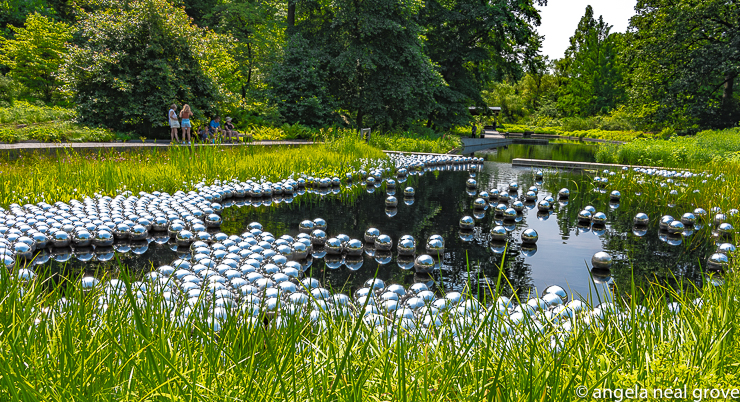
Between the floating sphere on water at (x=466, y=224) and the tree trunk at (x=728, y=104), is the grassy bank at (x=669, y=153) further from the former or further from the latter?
the tree trunk at (x=728, y=104)

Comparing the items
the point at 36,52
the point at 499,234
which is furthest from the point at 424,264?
the point at 36,52

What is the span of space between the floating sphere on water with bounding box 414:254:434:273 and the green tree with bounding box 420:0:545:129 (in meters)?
20.4

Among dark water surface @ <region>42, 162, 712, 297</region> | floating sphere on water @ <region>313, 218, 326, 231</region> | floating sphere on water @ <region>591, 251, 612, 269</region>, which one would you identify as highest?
floating sphere on water @ <region>313, 218, 326, 231</region>

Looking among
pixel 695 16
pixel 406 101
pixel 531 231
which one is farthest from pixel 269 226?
pixel 695 16

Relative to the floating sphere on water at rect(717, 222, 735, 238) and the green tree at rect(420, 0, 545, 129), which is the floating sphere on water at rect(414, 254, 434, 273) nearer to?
the floating sphere on water at rect(717, 222, 735, 238)

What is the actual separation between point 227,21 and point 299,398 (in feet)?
101

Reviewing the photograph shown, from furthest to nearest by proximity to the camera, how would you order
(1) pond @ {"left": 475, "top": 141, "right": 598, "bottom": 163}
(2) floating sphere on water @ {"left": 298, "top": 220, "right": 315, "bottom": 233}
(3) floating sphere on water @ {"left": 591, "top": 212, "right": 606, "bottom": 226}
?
(1) pond @ {"left": 475, "top": 141, "right": 598, "bottom": 163} < (3) floating sphere on water @ {"left": 591, "top": 212, "right": 606, "bottom": 226} < (2) floating sphere on water @ {"left": 298, "top": 220, "right": 315, "bottom": 233}

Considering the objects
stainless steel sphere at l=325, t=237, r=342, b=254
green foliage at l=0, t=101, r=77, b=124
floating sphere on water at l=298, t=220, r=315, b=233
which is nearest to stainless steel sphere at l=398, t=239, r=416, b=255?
stainless steel sphere at l=325, t=237, r=342, b=254

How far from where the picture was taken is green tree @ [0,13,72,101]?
915 inches

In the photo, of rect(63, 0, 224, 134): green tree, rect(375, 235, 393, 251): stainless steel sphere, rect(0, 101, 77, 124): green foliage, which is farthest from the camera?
rect(63, 0, 224, 134): green tree

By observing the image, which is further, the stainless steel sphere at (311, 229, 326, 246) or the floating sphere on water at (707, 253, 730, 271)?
the stainless steel sphere at (311, 229, 326, 246)

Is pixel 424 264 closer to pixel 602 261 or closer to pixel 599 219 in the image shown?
pixel 602 261

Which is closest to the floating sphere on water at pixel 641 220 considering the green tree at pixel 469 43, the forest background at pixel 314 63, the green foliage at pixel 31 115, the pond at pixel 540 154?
the pond at pixel 540 154

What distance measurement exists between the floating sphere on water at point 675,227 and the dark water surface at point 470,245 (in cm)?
19
